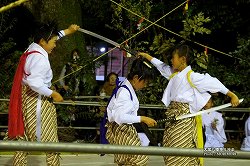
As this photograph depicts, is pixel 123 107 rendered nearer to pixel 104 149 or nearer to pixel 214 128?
pixel 104 149

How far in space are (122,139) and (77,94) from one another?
5219mm

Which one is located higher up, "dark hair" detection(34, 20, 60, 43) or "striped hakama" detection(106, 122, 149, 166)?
"dark hair" detection(34, 20, 60, 43)

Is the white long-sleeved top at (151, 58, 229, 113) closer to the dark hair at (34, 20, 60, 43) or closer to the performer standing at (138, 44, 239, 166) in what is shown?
the performer standing at (138, 44, 239, 166)

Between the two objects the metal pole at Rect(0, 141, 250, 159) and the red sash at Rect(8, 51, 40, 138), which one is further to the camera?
the red sash at Rect(8, 51, 40, 138)

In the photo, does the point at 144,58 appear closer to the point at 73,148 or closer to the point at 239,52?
the point at 73,148

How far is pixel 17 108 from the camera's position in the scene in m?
5.86

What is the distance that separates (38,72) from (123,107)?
905 millimetres

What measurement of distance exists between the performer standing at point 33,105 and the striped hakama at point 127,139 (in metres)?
0.65

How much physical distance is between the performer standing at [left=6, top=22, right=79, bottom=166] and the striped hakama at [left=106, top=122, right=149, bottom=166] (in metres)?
0.65

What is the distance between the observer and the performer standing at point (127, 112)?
5484 millimetres

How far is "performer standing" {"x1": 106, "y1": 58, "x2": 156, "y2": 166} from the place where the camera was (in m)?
5.48

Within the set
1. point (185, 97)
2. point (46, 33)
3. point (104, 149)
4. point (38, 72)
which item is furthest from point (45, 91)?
point (104, 149)

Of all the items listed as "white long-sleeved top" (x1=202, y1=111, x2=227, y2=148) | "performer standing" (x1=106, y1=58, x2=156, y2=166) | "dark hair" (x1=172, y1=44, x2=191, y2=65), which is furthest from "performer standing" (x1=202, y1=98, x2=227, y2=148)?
"performer standing" (x1=106, y1=58, x2=156, y2=166)

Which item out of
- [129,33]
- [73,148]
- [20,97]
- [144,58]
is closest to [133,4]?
[129,33]
